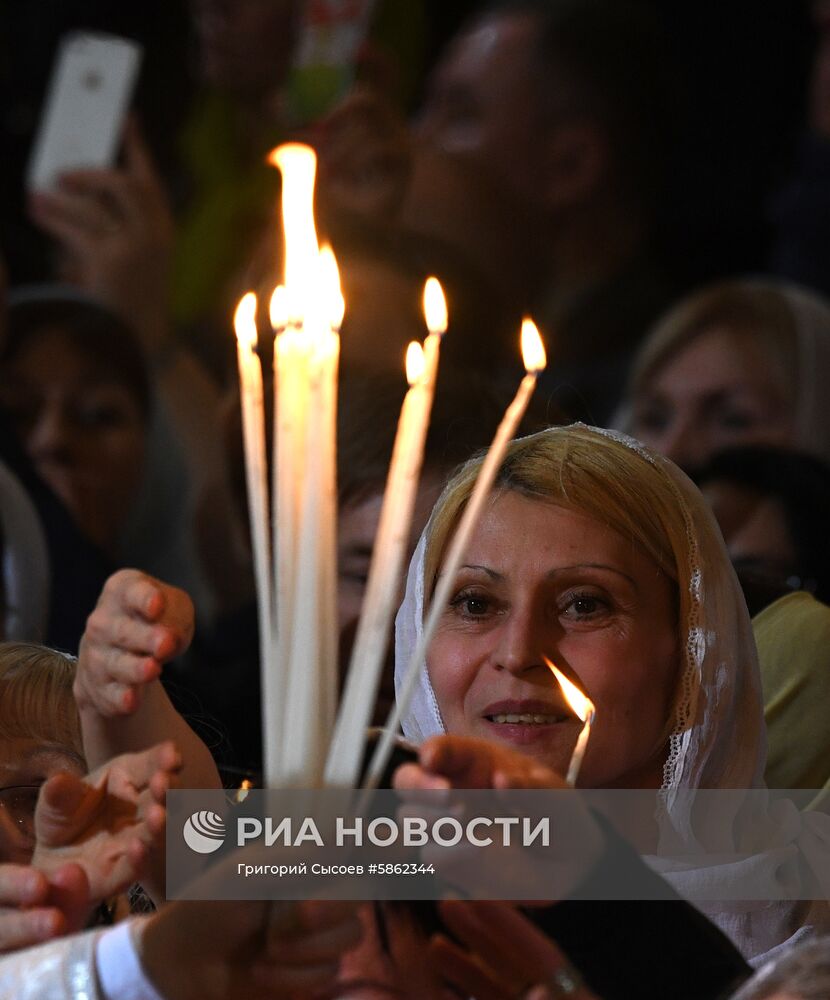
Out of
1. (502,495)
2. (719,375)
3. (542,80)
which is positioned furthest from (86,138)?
(502,495)

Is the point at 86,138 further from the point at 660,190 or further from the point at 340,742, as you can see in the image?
the point at 340,742

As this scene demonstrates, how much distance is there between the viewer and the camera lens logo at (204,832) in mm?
752

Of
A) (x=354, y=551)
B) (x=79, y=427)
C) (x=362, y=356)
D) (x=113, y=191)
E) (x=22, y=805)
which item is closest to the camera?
(x=22, y=805)

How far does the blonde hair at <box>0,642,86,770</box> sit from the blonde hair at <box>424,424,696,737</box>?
0.25 meters

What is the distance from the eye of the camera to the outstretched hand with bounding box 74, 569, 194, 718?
78 centimetres

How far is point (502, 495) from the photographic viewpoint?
108cm

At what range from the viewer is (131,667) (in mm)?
779

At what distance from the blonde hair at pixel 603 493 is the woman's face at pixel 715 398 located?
106cm

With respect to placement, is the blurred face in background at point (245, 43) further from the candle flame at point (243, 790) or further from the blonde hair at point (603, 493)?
the candle flame at point (243, 790)

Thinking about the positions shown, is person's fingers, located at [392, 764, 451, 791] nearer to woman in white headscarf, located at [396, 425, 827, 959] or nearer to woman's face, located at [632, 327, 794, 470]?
woman in white headscarf, located at [396, 425, 827, 959]

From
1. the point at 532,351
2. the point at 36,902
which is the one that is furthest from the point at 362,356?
the point at 36,902

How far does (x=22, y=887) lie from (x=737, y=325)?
1704 millimetres

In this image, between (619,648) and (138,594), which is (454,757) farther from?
(619,648)

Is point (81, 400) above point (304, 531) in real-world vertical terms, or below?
below
